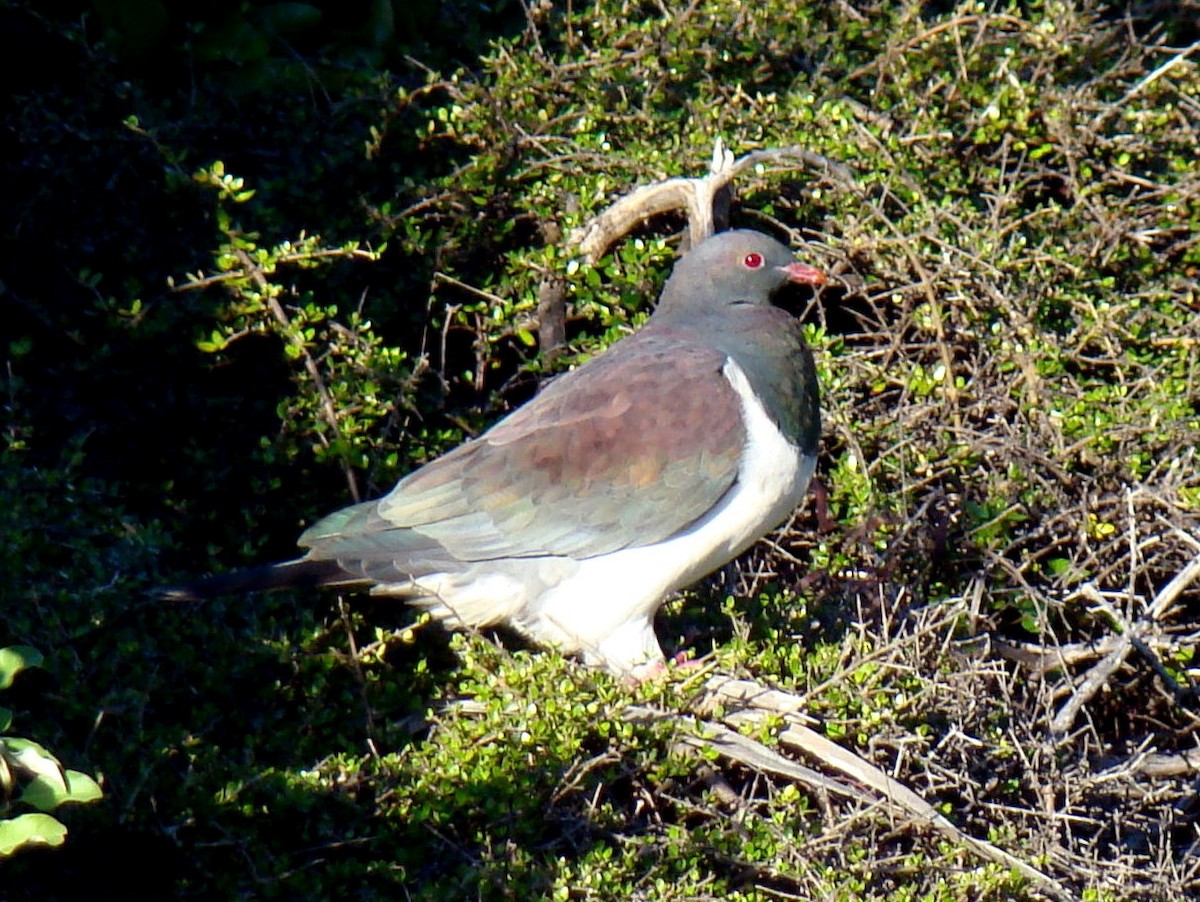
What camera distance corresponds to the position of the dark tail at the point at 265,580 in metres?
3.96

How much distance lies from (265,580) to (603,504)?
2.90ft

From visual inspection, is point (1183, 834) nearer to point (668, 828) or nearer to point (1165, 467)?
point (1165, 467)

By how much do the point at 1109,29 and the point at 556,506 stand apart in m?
3.05

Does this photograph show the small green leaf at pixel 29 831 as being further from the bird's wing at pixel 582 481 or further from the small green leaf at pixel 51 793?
the bird's wing at pixel 582 481

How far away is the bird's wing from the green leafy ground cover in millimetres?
239

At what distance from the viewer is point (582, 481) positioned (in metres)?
4.16

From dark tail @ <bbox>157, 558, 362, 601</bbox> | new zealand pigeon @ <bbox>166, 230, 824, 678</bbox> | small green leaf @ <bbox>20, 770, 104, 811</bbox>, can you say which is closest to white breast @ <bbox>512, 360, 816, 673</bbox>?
new zealand pigeon @ <bbox>166, 230, 824, 678</bbox>

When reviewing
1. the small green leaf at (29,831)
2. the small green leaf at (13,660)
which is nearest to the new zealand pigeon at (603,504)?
the small green leaf at (13,660)

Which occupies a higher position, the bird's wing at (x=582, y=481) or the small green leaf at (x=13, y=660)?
the small green leaf at (x=13, y=660)

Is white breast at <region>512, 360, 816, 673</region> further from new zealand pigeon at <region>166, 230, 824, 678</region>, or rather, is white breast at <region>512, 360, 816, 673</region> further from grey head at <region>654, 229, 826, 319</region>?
grey head at <region>654, 229, 826, 319</region>

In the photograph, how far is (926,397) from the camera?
488 centimetres

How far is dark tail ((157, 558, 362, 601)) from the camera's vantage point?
396 cm

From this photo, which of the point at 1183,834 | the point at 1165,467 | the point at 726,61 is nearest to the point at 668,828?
the point at 1183,834

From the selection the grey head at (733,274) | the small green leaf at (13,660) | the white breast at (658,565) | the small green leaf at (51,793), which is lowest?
the white breast at (658,565)
